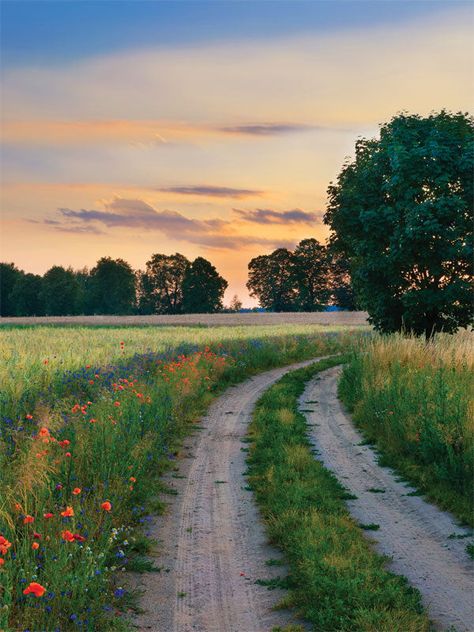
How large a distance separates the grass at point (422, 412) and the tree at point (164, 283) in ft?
306

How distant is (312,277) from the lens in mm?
102000

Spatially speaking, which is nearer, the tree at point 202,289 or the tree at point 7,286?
the tree at point 202,289

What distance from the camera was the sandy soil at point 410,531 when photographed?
682cm

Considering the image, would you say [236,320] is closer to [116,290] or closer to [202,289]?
[202,289]

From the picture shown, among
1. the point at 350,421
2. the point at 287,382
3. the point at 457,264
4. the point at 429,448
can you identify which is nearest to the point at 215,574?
the point at 429,448

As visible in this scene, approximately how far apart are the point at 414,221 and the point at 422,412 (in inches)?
415

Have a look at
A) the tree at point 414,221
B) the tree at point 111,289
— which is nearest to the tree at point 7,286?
the tree at point 111,289

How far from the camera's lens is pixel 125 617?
6418mm

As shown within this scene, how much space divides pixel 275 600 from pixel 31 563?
2.51m

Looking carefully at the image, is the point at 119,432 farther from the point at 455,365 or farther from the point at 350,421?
the point at 455,365

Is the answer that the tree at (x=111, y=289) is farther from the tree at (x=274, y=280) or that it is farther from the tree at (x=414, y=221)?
the tree at (x=414, y=221)

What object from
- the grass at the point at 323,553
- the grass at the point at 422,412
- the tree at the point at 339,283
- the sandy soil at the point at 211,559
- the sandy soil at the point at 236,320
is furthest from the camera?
the tree at the point at 339,283

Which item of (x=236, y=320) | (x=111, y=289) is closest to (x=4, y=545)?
(x=236, y=320)

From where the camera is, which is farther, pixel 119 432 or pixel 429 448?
pixel 429 448
